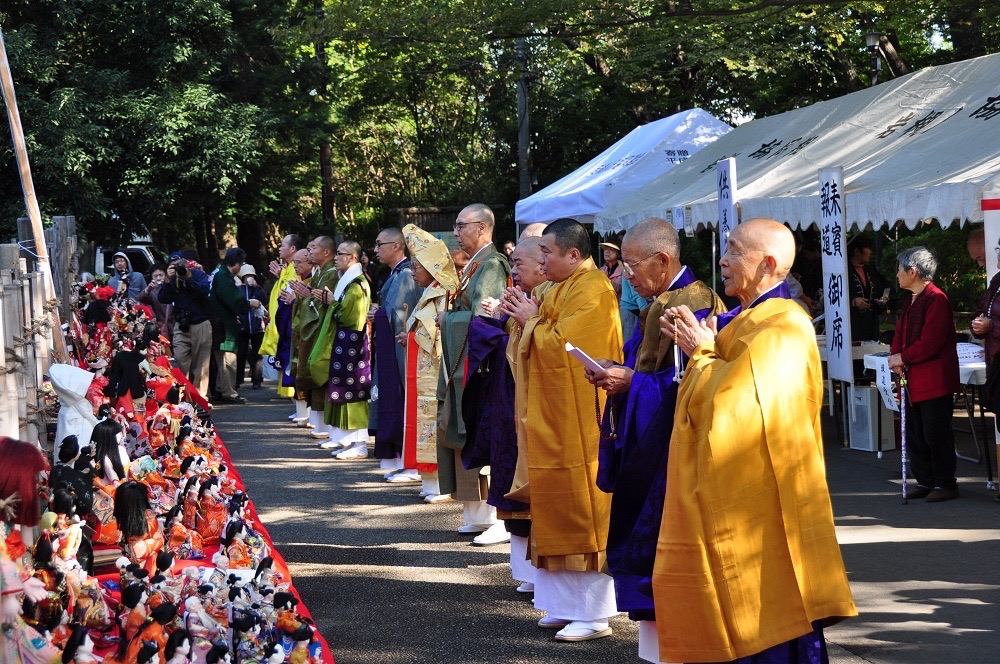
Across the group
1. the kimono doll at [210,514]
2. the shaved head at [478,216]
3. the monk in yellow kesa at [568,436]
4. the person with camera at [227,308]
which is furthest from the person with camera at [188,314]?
the monk in yellow kesa at [568,436]

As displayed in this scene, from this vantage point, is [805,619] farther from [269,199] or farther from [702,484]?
[269,199]

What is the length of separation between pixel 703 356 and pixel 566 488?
1.57 m

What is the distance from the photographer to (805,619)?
10.9 ft

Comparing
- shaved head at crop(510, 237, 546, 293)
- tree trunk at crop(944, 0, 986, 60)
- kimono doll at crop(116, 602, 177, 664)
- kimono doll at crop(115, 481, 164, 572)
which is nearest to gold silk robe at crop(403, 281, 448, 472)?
shaved head at crop(510, 237, 546, 293)

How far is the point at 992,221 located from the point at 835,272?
1836 mm

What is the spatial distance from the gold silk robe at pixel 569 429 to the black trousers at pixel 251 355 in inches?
383

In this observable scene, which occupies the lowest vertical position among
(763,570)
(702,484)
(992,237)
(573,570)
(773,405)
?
(573,570)

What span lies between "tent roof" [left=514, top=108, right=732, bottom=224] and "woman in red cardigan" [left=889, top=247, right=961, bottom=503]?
6.46 meters

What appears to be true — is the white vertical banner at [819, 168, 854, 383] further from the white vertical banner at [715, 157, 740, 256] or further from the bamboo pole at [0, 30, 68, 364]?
the bamboo pole at [0, 30, 68, 364]

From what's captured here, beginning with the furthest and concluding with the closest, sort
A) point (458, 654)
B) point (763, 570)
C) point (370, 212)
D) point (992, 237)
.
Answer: point (370, 212) → point (992, 237) → point (458, 654) → point (763, 570)

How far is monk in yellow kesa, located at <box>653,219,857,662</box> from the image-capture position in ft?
10.7

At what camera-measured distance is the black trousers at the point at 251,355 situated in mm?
14734

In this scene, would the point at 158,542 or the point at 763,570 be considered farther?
the point at 158,542

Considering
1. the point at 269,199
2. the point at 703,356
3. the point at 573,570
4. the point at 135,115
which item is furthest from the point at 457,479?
the point at 269,199
